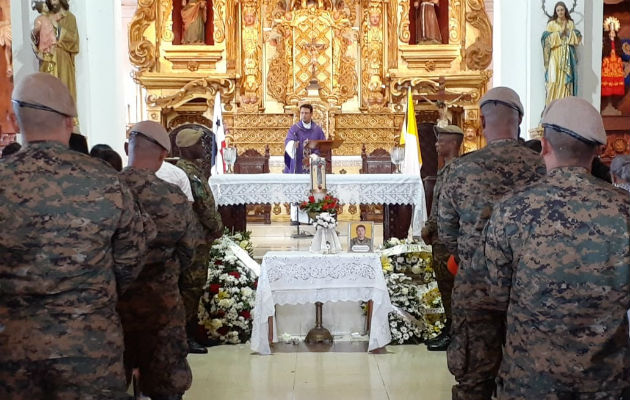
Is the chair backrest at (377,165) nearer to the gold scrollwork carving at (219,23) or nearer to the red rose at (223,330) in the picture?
the red rose at (223,330)

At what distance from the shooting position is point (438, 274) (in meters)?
6.04

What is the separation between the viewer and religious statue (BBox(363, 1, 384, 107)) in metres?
15.7

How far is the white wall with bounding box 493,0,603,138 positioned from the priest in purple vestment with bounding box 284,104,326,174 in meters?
2.70

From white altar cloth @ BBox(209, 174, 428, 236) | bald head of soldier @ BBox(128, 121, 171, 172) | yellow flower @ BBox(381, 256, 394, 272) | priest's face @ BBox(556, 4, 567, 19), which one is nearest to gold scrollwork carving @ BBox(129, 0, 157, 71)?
white altar cloth @ BBox(209, 174, 428, 236)

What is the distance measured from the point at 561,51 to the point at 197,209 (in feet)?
19.3

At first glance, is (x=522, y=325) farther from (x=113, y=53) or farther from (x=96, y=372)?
(x=113, y=53)

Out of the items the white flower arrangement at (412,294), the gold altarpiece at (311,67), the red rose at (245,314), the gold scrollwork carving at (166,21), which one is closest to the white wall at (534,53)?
the white flower arrangement at (412,294)

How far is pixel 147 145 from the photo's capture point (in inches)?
152

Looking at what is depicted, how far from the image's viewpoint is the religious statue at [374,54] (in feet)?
51.6

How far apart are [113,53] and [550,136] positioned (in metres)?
7.81

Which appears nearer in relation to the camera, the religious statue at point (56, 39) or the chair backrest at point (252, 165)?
the religious statue at point (56, 39)

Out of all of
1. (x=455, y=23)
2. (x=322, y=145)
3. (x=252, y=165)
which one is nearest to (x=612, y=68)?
(x=455, y=23)

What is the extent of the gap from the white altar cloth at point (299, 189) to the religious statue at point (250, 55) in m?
7.87

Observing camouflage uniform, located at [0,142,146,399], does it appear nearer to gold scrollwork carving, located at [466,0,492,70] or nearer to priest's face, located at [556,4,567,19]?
priest's face, located at [556,4,567,19]
